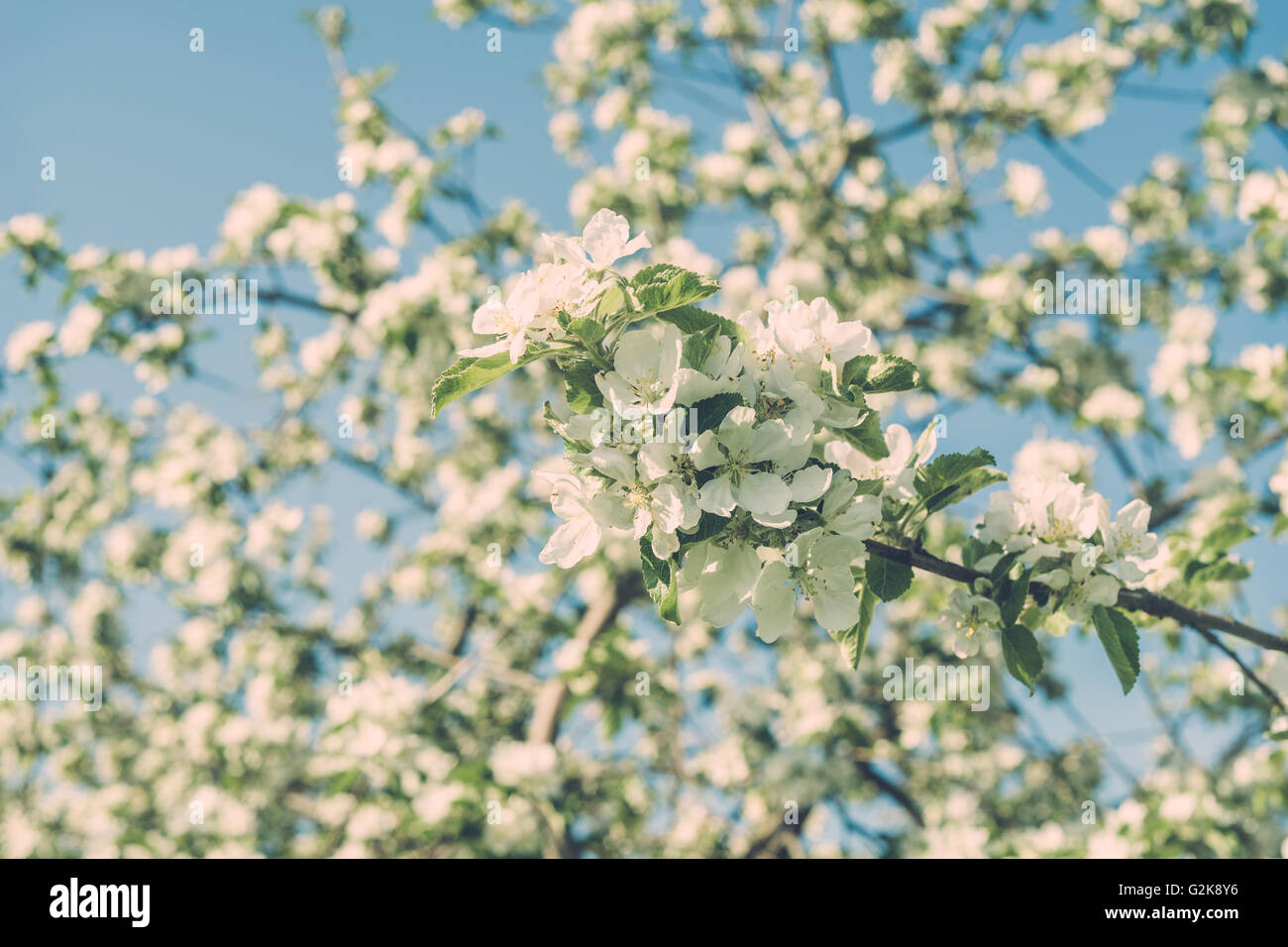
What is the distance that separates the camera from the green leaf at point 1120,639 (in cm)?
124

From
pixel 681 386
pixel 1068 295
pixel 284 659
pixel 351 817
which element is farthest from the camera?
pixel 284 659

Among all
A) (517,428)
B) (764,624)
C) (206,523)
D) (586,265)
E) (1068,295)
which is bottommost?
(764,624)

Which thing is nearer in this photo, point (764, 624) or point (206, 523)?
point (764, 624)

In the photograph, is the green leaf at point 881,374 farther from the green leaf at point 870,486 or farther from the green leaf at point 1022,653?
the green leaf at point 1022,653

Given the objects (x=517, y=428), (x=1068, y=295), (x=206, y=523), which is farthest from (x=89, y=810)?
(x=1068, y=295)

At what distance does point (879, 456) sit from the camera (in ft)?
3.90

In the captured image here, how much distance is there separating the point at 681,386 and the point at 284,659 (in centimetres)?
473

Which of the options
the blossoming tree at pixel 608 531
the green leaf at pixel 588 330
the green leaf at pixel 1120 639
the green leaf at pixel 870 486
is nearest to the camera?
the green leaf at pixel 588 330

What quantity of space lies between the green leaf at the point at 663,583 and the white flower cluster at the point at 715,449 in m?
0.02

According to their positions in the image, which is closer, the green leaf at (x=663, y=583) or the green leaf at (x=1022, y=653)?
the green leaf at (x=663, y=583)

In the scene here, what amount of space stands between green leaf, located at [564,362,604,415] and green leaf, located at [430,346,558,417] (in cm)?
4

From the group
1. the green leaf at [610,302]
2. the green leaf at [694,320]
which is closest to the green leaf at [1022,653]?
the green leaf at [694,320]

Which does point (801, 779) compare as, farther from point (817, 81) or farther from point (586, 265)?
point (817, 81)

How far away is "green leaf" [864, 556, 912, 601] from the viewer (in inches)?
45.5
